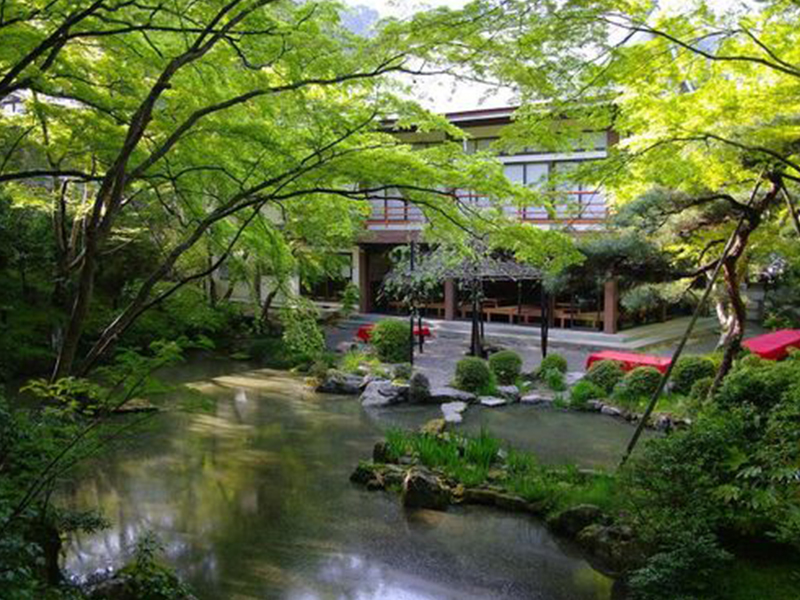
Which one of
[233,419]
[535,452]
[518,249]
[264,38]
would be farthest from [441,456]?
[264,38]

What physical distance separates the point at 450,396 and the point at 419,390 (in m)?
0.68

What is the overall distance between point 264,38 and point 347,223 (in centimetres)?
448

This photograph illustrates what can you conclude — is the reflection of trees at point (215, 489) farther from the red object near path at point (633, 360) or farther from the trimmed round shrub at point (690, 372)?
the trimmed round shrub at point (690, 372)

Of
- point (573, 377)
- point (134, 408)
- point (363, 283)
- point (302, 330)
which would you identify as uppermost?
point (363, 283)

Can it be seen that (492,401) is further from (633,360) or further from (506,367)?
(633,360)

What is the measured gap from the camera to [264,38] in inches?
218

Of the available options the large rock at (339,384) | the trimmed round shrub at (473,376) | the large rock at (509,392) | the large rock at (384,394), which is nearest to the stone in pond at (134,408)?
the large rock at (339,384)

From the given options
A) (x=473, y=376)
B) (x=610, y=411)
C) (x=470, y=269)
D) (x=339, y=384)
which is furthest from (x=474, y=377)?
(x=470, y=269)

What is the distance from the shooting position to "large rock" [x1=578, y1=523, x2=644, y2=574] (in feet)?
20.6

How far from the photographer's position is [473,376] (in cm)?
1427

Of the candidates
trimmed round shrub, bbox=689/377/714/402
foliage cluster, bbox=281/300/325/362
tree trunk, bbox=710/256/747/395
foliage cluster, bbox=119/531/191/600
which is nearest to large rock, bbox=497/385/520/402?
trimmed round shrub, bbox=689/377/714/402

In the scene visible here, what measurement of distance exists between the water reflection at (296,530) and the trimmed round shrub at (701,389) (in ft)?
18.1

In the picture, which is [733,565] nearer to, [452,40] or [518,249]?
[518,249]

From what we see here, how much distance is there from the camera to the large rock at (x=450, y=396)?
1362cm
